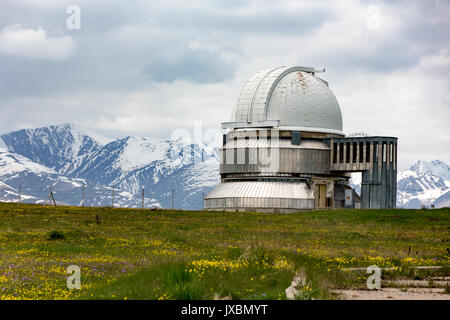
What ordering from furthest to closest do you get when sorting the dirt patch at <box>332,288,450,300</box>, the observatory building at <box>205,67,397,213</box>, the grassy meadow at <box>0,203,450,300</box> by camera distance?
1. the observatory building at <box>205,67,397,213</box>
2. the grassy meadow at <box>0,203,450,300</box>
3. the dirt patch at <box>332,288,450,300</box>

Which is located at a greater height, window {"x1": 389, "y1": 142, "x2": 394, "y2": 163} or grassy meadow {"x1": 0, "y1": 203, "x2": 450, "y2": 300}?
window {"x1": 389, "y1": 142, "x2": 394, "y2": 163}

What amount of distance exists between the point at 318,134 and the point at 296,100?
513 centimetres

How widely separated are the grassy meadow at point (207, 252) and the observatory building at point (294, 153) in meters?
21.9

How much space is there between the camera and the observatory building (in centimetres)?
9006

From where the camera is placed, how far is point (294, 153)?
9188 cm

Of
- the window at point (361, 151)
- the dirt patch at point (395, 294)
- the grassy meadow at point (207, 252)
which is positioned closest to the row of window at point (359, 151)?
the window at point (361, 151)

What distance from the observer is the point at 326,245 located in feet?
129

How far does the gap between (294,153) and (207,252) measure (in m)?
59.4

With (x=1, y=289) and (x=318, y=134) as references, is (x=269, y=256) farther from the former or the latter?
(x=318, y=134)

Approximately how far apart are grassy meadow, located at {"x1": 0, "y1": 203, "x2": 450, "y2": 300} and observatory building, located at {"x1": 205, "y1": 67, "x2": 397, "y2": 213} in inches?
861

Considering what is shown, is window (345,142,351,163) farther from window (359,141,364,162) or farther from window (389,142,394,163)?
window (389,142,394,163)

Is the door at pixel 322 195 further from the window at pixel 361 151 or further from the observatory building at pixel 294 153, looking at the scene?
the window at pixel 361 151

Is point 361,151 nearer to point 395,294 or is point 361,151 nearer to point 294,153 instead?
point 294,153

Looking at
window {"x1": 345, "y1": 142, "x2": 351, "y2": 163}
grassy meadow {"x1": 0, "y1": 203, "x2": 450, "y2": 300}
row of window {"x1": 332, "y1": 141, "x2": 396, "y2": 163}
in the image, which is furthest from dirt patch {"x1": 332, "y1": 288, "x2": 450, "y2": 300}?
window {"x1": 345, "y1": 142, "x2": 351, "y2": 163}
